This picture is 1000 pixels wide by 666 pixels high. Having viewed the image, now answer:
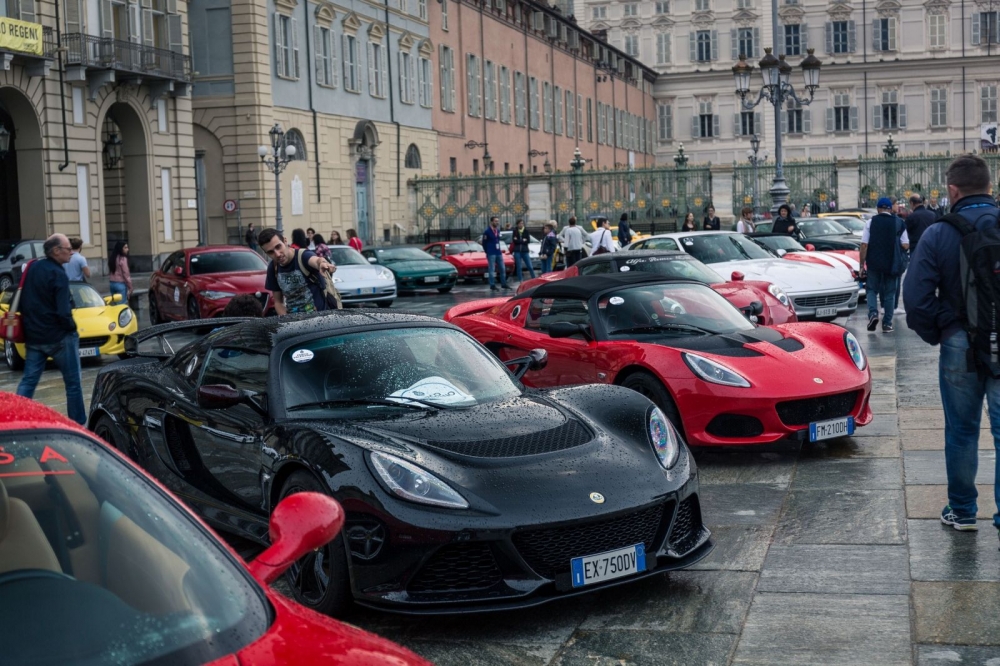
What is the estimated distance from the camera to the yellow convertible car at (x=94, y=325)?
58.3 ft

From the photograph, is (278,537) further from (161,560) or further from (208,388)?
(208,388)

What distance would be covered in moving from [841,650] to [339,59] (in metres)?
43.5

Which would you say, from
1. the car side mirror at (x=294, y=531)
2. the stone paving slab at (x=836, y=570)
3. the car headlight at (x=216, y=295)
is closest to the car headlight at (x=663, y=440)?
the stone paving slab at (x=836, y=570)

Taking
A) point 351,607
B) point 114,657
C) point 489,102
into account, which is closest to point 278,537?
point 114,657

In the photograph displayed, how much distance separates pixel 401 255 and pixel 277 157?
830 centimetres

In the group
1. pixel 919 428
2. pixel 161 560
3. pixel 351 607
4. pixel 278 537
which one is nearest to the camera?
pixel 161 560

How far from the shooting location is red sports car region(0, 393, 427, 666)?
2.57m

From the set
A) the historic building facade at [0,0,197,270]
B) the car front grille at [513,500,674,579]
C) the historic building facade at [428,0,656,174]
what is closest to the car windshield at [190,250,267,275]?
the historic building facade at [0,0,197,270]

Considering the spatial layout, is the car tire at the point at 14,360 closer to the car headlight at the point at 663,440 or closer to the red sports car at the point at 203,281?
the red sports car at the point at 203,281

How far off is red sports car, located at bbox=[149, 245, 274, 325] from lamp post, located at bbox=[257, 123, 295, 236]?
14.8m

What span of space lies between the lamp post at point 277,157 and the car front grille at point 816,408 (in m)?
30.6

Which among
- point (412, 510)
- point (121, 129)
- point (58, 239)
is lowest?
point (412, 510)

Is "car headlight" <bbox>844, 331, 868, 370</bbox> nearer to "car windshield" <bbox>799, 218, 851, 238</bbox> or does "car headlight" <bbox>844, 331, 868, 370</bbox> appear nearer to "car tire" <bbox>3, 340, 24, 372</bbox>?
"car tire" <bbox>3, 340, 24, 372</bbox>

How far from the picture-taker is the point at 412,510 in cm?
537
